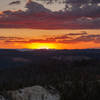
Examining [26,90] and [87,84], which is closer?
[26,90]

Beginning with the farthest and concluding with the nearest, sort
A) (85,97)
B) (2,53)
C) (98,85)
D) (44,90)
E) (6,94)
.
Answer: (2,53), (98,85), (85,97), (44,90), (6,94)

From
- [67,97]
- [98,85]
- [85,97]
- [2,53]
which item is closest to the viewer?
[67,97]

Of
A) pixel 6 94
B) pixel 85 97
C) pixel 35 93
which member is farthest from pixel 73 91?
pixel 6 94

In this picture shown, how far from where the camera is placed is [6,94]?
21594 mm

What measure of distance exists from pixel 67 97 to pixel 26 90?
15.0ft

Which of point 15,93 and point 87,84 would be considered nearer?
point 15,93

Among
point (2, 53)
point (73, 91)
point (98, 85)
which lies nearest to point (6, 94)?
point (73, 91)

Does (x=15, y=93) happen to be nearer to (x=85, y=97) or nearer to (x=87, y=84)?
(x=85, y=97)

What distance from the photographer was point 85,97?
91.5ft

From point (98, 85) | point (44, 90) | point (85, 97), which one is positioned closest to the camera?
point (44, 90)

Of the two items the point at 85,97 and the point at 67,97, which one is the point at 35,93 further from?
the point at 85,97

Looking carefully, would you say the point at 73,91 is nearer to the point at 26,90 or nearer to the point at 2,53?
the point at 26,90

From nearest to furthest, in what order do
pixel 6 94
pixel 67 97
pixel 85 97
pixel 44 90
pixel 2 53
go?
1. pixel 6 94
2. pixel 44 90
3. pixel 67 97
4. pixel 85 97
5. pixel 2 53

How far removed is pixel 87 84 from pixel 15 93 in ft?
33.0
